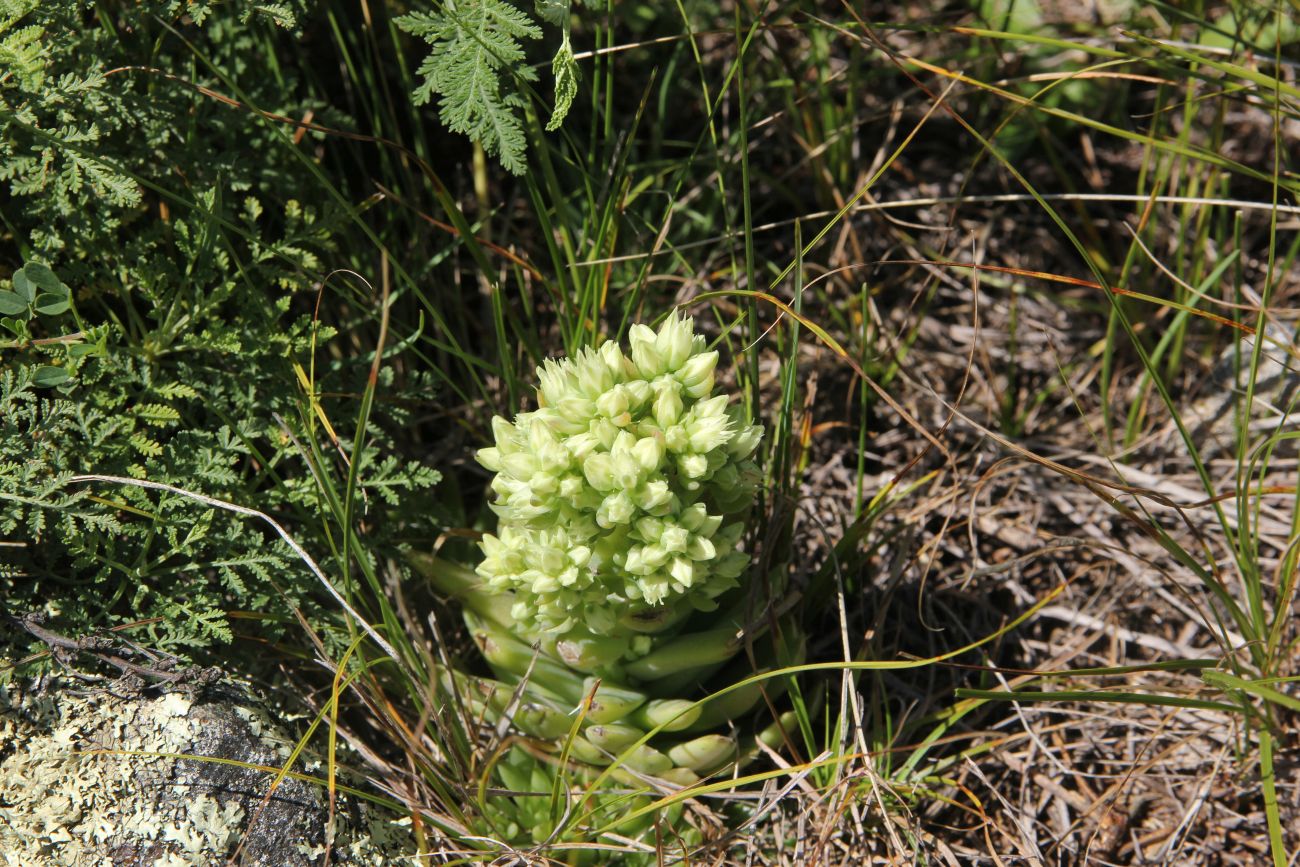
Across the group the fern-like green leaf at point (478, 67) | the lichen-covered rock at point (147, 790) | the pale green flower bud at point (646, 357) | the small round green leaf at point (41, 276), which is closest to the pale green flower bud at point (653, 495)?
the pale green flower bud at point (646, 357)

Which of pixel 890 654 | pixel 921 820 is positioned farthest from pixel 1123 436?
pixel 921 820

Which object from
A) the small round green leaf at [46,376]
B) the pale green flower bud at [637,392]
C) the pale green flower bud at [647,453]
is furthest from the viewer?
the small round green leaf at [46,376]

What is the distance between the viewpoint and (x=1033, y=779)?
2.64 meters

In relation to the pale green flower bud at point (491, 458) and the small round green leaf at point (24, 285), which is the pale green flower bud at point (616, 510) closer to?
the pale green flower bud at point (491, 458)

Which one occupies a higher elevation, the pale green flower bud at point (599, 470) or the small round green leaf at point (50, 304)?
the small round green leaf at point (50, 304)

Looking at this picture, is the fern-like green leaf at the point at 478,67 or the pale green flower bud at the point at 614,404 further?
the fern-like green leaf at the point at 478,67

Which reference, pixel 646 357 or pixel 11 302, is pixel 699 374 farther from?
pixel 11 302

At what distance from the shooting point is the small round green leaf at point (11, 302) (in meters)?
2.14

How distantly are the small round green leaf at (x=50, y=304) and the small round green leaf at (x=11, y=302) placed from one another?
0.10 feet

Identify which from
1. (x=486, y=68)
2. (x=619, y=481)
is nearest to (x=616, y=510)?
(x=619, y=481)

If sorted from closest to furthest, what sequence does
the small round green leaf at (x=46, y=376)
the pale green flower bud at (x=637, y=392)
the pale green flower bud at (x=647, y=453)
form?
1. the pale green flower bud at (x=647, y=453)
2. the pale green flower bud at (x=637, y=392)
3. the small round green leaf at (x=46, y=376)

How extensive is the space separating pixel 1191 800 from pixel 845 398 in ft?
4.62

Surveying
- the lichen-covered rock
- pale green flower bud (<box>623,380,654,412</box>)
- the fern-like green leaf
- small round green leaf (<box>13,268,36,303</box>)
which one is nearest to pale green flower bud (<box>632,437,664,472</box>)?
pale green flower bud (<box>623,380,654,412</box>)

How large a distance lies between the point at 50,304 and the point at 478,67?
1.03 meters
